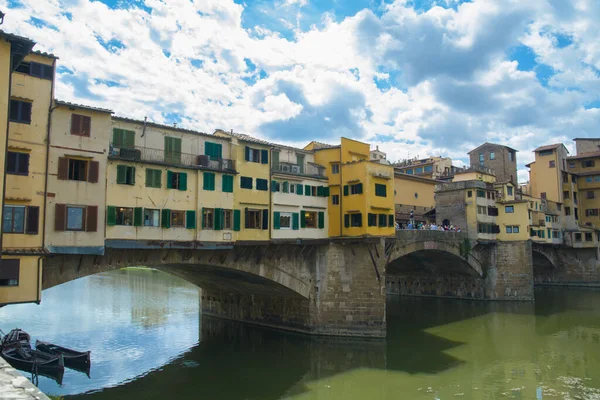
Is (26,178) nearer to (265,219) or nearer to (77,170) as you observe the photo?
(77,170)

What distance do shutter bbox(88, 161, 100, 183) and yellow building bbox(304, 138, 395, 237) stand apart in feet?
57.7

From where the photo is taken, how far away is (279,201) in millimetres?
32125

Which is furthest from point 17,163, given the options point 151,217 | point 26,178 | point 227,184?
point 227,184

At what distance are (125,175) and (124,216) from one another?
7.22 feet

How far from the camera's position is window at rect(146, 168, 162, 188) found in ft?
82.9

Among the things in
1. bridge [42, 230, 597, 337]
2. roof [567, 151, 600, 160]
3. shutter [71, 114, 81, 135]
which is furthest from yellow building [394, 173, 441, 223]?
shutter [71, 114, 81, 135]

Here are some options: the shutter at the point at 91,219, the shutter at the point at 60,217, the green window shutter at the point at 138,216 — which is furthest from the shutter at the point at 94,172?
the green window shutter at the point at 138,216

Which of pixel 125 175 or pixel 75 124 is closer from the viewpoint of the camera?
pixel 75 124

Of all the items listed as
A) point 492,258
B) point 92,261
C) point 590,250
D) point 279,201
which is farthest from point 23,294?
point 590,250

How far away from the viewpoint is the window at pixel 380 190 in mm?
34219

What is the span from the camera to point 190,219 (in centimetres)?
2675

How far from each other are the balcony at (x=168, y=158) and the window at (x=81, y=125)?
1.73 meters

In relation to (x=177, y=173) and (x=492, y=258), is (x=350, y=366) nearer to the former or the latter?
(x=177, y=173)

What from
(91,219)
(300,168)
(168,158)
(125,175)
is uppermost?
(300,168)
